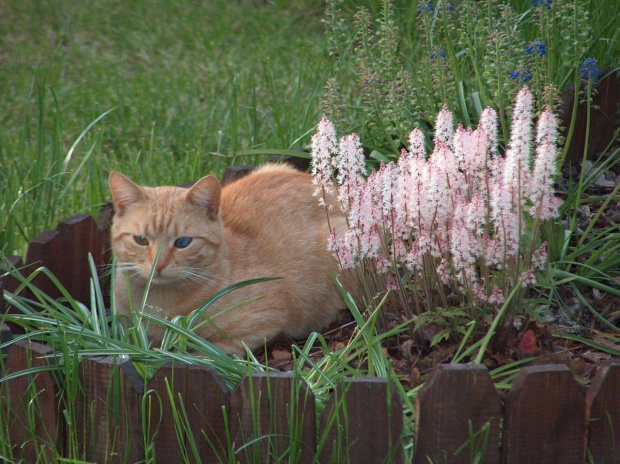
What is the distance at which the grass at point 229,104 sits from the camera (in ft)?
8.56

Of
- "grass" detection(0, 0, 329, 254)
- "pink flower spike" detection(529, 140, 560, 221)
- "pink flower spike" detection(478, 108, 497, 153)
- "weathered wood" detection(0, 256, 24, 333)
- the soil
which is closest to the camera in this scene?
"pink flower spike" detection(529, 140, 560, 221)

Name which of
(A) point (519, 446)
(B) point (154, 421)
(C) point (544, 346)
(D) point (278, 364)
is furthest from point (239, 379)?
(C) point (544, 346)

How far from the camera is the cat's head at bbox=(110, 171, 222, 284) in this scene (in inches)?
124

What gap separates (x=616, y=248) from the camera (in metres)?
3.08

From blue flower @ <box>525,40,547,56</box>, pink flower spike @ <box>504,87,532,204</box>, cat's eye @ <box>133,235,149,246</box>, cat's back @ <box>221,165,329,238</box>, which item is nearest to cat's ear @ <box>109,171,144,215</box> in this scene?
cat's eye @ <box>133,235,149,246</box>

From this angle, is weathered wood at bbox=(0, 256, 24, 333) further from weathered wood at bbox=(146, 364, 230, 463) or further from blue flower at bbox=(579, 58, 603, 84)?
blue flower at bbox=(579, 58, 603, 84)

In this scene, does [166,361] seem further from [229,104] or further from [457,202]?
[229,104]

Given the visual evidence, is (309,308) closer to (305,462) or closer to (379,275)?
(379,275)

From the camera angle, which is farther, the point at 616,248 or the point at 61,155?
the point at 61,155

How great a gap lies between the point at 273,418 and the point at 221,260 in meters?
1.06

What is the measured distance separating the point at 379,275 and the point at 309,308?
0.56 m

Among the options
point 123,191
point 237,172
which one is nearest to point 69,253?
point 123,191

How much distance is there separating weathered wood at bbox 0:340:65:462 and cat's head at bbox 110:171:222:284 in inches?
28.2

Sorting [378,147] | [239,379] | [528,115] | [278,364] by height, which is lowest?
[278,364]
